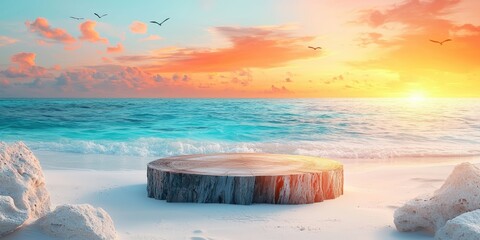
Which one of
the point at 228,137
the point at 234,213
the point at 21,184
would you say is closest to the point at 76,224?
the point at 21,184

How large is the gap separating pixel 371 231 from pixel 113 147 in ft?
39.0

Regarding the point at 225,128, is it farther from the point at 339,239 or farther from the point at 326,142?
the point at 339,239

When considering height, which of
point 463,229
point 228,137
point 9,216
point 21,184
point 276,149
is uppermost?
point 21,184

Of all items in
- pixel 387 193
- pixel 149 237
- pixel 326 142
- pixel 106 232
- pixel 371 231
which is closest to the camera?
pixel 106 232

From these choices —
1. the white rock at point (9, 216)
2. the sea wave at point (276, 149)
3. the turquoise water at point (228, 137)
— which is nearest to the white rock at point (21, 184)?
the white rock at point (9, 216)

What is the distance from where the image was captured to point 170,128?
2288cm

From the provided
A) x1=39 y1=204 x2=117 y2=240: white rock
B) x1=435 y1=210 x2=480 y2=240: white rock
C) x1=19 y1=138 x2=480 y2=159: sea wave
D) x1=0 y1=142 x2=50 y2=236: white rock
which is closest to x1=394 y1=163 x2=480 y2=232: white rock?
x1=435 y1=210 x2=480 y2=240: white rock

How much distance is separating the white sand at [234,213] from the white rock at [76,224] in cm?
13

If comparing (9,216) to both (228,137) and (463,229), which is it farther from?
(228,137)

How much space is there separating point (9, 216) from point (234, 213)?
2231mm

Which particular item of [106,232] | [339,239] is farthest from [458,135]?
[106,232]

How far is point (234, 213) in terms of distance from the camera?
5488 millimetres

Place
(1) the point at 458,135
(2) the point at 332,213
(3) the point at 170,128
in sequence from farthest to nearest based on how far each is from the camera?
(3) the point at 170,128, (1) the point at 458,135, (2) the point at 332,213

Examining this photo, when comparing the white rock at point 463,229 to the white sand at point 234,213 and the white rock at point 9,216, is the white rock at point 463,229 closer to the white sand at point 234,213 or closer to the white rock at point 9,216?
the white sand at point 234,213
